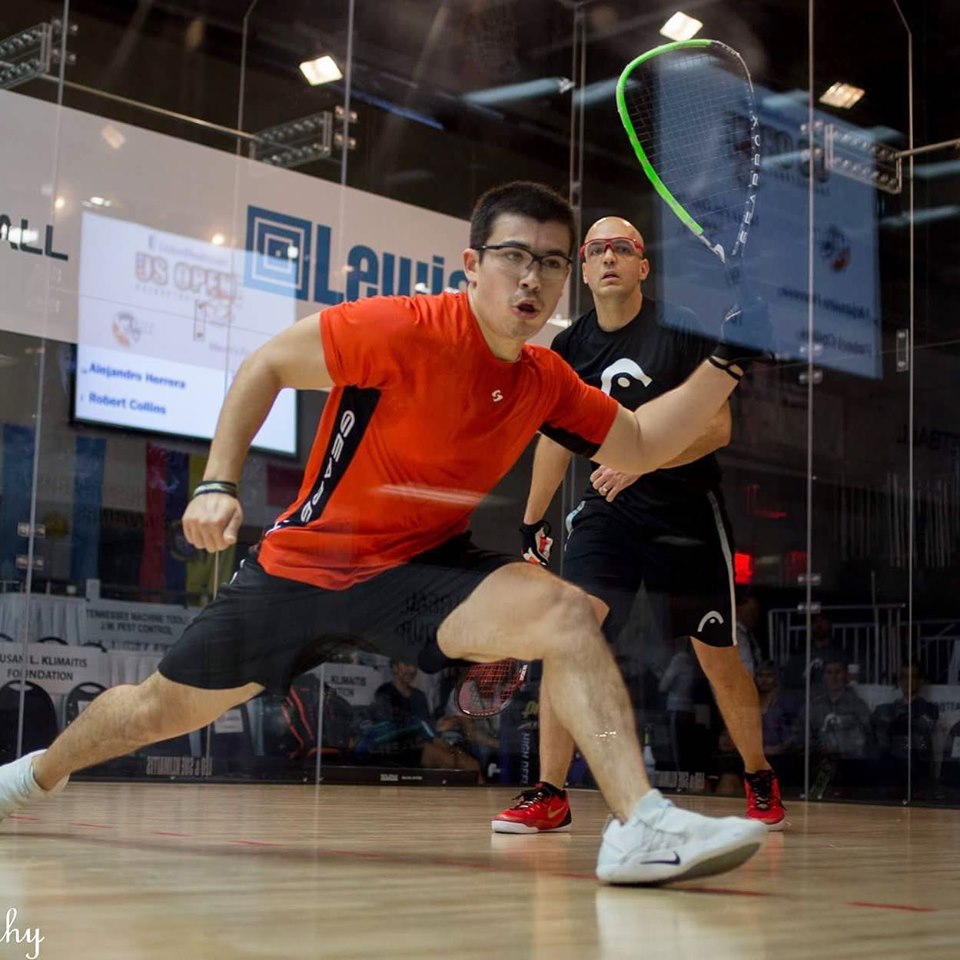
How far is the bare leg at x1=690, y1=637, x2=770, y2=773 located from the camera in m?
2.88

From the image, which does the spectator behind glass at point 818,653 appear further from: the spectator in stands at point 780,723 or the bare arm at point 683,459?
the bare arm at point 683,459

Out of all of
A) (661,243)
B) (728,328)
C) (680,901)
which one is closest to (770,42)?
(661,243)

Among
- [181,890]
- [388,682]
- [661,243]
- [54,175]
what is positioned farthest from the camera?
[388,682]

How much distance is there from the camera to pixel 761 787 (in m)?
2.88

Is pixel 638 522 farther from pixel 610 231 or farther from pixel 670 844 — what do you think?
pixel 670 844

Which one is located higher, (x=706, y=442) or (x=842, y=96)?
(x=842, y=96)

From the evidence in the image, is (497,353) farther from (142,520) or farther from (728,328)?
(142,520)

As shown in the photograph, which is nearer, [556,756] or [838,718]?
[556,756]

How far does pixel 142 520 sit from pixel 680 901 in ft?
8.84

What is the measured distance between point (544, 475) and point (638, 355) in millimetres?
312

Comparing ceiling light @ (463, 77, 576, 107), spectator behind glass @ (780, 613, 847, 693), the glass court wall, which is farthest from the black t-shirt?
spectator behind glass @ (780, 613, 847, 693)

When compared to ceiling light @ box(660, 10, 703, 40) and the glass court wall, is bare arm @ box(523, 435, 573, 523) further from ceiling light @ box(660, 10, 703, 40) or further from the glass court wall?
ceiling light @ box(660, 10, 703, 40)

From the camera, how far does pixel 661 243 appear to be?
304cm


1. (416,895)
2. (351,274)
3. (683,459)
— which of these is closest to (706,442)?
(683,459)
